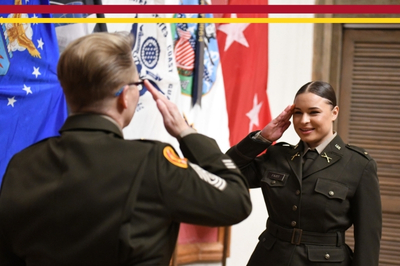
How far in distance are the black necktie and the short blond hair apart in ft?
3.57

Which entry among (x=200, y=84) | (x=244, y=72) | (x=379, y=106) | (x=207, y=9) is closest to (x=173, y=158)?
(x=200, y=84)

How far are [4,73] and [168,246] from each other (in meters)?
1.21

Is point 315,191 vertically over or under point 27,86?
under

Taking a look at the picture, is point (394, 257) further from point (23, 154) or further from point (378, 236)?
point (23, 154)

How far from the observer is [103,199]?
0.96 m

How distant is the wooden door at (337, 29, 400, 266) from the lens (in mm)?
4016

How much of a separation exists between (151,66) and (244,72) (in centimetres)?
118

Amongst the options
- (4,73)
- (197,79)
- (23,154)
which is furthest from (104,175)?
(197,79)

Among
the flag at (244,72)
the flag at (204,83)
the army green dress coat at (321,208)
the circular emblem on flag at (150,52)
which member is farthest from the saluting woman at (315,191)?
the flag at (244,72)

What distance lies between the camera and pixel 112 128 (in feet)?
3.35

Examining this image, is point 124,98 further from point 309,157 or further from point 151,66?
point 151,66

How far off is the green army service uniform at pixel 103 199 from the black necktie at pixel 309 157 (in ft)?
3.11

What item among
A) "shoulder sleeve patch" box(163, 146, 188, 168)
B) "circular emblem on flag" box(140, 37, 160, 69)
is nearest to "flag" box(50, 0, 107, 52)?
"circular emblem on flag" box(140, 37, 160, 69)

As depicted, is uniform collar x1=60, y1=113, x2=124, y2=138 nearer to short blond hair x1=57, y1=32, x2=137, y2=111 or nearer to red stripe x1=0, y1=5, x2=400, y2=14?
short blond hair x1=57, y1=32, x2=137, y2=111
